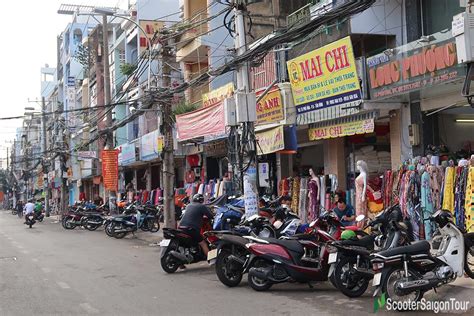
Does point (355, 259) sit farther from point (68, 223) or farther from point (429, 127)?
point (68, 223)

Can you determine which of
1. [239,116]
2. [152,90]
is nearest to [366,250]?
[239,116]

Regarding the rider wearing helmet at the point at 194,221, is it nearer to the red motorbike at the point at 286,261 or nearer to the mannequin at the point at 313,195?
the red motorbike at the point at 286,261

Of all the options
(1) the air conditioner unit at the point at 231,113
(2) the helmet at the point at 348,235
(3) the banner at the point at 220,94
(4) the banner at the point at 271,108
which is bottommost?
(2) the helmet at the point at 348,235

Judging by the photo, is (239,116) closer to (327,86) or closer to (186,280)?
(327,86)

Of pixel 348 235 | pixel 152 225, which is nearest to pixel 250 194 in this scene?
pixel 348 235

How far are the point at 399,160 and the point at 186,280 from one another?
255 inches

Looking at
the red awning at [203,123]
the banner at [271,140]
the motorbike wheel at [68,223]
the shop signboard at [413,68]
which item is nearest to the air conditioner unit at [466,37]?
the shop signboard at [413,68]

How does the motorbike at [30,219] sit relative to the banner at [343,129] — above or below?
below

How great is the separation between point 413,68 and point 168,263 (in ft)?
21.1

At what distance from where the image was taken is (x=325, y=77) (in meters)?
13.4

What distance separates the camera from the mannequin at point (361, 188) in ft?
40.7

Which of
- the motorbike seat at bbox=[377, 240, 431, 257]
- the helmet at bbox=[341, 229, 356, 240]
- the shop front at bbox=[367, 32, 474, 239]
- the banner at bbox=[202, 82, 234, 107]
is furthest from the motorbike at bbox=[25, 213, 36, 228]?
the motorbike seat at bbox=[377, 240, 431, 257]

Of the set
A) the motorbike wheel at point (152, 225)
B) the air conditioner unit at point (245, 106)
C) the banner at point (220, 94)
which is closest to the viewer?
the air conditioner unit at point (245, 106)

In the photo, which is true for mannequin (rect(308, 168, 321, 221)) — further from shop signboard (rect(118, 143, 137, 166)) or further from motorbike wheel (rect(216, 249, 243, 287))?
shop signboard (rect(118, 143, 137, 166))
